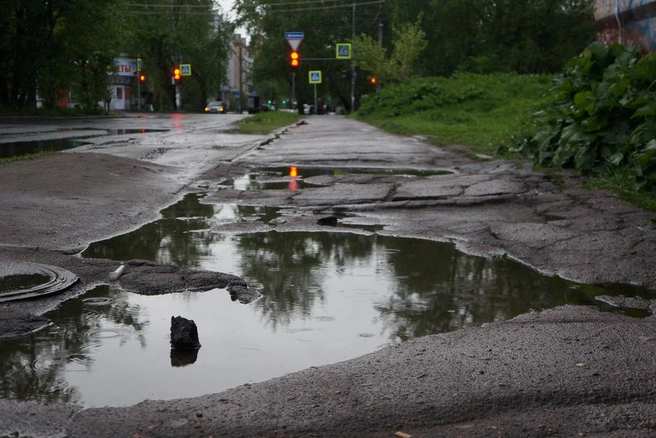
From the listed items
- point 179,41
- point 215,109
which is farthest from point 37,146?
point 215,109

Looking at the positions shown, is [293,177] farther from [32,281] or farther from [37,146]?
[37,146]

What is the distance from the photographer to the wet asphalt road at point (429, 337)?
3018 mm

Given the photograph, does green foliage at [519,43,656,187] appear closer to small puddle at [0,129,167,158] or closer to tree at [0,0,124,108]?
small puddle at [0,129,167,158]

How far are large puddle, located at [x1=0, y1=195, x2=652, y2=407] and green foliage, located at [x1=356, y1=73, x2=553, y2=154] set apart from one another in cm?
1628

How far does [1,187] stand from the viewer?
29.4ft

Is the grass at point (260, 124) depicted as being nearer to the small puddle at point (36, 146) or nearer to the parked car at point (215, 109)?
the small puddle at point (36, 146)

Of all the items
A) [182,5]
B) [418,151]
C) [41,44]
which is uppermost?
[182,5]

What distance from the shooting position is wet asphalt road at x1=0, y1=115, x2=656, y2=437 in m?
3.02

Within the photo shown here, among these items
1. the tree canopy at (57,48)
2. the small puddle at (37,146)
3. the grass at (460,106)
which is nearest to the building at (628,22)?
the grass at (460,106)

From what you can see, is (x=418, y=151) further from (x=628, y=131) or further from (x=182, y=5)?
(x=182, y=5)

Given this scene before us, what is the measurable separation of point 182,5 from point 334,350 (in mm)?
73865

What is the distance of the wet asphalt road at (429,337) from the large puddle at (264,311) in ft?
0.74

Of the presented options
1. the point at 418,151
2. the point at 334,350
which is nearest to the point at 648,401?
the point at 334,350

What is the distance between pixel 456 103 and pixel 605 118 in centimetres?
2420
